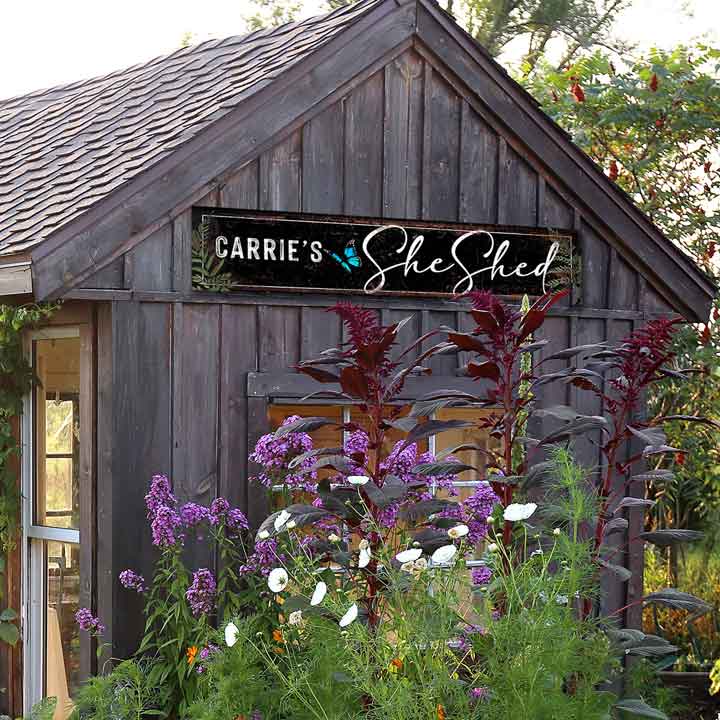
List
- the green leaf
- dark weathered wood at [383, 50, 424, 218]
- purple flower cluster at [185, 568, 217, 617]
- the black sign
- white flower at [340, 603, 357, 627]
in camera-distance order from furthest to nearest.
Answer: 1. dark weathered wood at [383, 50, 424, 218]
2. the black sign
3. purple flower cluster at [185, 568, 217, 617]
4. the green leaf
5. white flower at [340, 603, 357, 627]

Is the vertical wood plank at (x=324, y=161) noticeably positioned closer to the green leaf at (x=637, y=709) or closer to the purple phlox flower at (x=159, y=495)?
the purple phlox flower at (x=159, y=495)

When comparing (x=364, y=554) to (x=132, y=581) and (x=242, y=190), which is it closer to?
(x=132, y=581)

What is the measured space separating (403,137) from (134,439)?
2.23 meters

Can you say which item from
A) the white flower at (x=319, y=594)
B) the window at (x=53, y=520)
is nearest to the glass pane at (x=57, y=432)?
the window at (x=53, y=520)

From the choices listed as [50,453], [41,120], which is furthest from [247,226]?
[41,120]

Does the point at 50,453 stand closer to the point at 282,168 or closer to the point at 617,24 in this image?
the point at 282,168

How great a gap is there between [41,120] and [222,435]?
3.32 metres

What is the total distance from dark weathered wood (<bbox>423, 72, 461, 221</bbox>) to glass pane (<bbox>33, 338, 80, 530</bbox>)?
2090 millimetres

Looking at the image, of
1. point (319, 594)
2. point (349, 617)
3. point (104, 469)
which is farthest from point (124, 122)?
point (349, 617)

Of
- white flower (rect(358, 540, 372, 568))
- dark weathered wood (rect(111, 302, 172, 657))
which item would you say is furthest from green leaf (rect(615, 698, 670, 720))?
dark weathered wood (rect(111, 302, 172, 657))

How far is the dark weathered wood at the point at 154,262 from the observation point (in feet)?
21.6

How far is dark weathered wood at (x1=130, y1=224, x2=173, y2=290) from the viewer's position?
6590 millimetres

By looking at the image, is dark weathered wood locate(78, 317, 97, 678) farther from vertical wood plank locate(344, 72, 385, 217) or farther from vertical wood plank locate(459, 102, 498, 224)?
vertical wood plank locate(459, 102, 498, 224)

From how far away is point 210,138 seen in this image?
6.70 metres
